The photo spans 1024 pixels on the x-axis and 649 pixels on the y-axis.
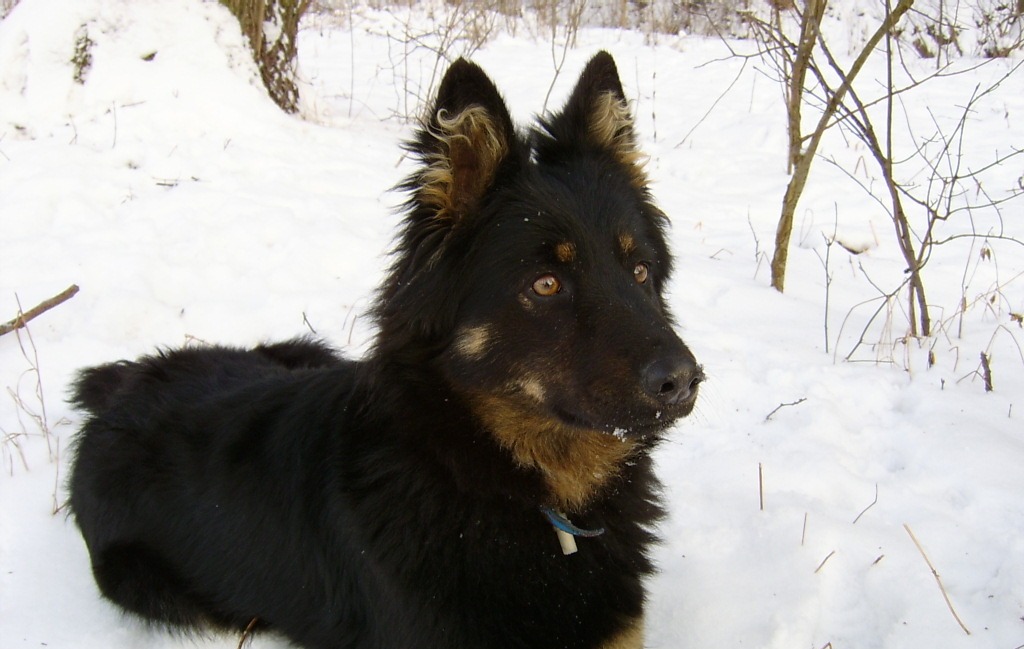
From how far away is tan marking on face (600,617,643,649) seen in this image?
3043mm

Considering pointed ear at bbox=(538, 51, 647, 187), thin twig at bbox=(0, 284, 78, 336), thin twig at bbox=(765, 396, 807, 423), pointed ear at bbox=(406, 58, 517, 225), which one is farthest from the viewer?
thin twig at bbox=(0, 284, 78, 336)

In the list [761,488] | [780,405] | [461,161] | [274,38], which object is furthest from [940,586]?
[274,38]

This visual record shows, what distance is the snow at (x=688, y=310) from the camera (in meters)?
3.64

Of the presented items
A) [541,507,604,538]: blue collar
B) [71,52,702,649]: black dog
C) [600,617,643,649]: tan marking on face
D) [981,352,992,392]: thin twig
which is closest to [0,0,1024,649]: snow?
[981,352,992,392]: thin twig

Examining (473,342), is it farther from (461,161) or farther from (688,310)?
(688,310)

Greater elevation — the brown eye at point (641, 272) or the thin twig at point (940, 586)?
the brown eye at point (641, 272)

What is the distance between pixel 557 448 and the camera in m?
3.20

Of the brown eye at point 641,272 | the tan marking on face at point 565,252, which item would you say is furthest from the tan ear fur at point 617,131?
the tan marking on face at point 565,252

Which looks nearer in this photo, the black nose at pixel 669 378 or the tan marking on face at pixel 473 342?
the black nose at pixel 669 378

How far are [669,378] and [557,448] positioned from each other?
2.18 feet

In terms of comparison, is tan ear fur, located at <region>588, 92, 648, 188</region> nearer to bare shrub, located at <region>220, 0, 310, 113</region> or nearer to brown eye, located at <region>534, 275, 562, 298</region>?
brown eye, located at <region>534, 275, 562, 298</region>

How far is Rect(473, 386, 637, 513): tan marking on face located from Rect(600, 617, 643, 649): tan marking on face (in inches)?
18.8

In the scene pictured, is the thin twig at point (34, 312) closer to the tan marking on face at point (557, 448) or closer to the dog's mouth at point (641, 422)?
the tan marking on face at point (557, 448)

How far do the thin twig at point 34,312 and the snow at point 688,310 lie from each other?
0.17 m
